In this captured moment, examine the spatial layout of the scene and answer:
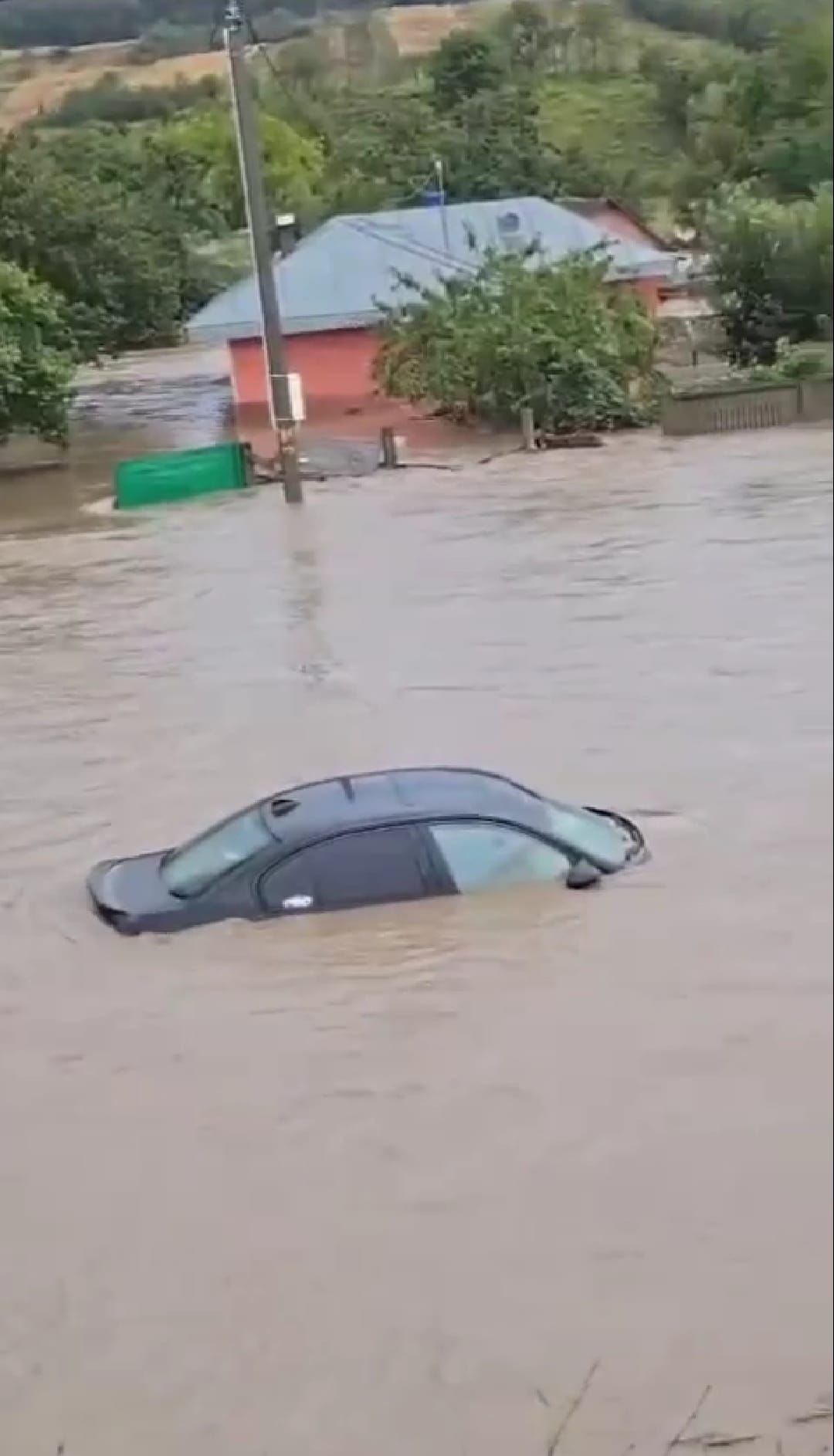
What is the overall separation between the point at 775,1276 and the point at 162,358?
2.36 m

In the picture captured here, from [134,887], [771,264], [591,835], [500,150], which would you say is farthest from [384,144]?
[134,887]

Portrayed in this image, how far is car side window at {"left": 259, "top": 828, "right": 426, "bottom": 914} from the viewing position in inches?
62.5

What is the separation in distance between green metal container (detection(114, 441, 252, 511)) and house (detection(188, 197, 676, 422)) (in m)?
0.09

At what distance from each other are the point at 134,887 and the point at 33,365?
108 centimetres

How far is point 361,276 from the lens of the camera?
7.09ft

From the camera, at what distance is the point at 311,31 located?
47.2 inches

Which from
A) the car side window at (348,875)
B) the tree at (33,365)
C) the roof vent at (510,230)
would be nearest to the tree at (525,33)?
the roof vent at (510,230)

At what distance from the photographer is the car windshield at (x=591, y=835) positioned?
121 centimetres

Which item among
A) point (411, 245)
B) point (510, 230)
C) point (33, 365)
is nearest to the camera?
point (510, 230)

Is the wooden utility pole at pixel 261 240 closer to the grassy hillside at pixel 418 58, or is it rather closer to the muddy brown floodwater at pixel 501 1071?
the grassy hillside at pixel 418 58

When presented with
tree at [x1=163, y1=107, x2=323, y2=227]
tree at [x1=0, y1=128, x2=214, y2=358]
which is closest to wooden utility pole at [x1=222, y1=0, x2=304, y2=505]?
tree at [x1=163, y1=107, x2=323, y2=227]

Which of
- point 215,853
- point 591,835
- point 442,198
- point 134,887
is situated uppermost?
point 442,198

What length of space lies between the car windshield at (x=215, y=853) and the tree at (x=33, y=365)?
867mm

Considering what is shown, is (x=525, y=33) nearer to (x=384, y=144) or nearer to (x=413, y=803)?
(x=384, y=144)
